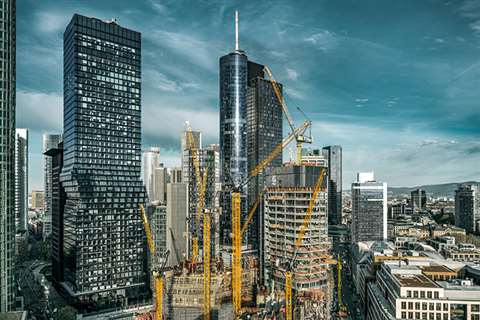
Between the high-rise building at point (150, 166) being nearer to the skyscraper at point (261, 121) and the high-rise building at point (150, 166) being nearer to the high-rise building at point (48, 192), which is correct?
the high-rise building at point (48, 192)

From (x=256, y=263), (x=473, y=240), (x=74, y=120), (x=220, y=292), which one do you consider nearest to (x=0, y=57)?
(x=74, y=120)

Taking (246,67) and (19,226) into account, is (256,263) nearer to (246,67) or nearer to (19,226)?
(246,67)

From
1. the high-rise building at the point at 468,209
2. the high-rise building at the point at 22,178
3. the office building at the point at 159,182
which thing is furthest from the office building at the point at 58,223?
the high-rise building at the point at 468,209

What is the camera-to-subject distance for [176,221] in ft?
324

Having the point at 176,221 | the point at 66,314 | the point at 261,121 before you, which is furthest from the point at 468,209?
Result: the point at 66,314

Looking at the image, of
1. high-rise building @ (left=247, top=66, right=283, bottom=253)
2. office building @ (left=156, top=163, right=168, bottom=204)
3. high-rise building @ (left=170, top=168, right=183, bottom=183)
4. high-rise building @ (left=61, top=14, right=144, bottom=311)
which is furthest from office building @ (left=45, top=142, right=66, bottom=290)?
office building @ (left=156, top=163, right=168, bottom=204)

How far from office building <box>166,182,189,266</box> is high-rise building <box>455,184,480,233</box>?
355 feet

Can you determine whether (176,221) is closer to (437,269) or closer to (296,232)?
(296,232)

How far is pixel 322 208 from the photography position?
212 ft

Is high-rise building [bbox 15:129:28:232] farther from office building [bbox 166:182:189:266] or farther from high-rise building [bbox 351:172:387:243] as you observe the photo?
high-rise building [bbox 351:172:387:243]

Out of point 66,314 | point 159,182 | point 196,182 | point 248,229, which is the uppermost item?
point 196,182

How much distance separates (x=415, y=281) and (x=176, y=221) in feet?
220

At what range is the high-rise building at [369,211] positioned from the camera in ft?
387

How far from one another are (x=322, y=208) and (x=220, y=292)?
23.7 metres
